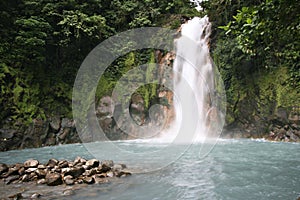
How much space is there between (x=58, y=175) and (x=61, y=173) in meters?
0.39

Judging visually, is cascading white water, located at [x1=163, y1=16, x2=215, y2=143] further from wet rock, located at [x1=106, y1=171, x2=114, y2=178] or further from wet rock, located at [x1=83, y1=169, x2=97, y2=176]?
wet rock, located at [x1=83, y1=169, x2=97, y2=176]

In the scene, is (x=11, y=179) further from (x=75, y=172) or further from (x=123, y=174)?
(x=123, y=174)

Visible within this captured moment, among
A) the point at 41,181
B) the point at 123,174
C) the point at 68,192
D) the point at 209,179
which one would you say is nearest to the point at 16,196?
the point at 68,192

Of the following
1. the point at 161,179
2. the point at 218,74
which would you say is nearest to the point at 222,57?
the point at 218,74

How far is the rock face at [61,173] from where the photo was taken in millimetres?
4773

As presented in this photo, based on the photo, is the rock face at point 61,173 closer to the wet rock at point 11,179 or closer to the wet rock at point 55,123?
the wet rock at point 11,179

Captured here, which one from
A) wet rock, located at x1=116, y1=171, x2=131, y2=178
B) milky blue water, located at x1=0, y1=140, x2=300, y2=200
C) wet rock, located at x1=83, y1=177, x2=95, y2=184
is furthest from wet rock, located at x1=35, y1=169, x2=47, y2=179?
wet rock, located at x1=116, y1=171, x2=131, y2=178

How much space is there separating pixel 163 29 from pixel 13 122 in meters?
9.54

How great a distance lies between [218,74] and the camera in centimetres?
1244

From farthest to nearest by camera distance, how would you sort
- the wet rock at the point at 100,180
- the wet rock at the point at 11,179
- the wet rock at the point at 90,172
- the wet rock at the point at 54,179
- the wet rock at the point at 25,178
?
the wet rock at the point at 90,172
the wet rock at the point at 25,178
the wet rock at the point at 11,179
the wet rock at the point at 100,180
the wet rock at the point at 54,179

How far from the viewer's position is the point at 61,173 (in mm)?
5180

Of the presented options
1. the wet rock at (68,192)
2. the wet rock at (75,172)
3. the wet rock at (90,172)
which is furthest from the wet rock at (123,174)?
the wet rock at (68,192)

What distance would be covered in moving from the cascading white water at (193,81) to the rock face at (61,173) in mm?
6866

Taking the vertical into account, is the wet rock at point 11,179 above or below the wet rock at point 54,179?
below
